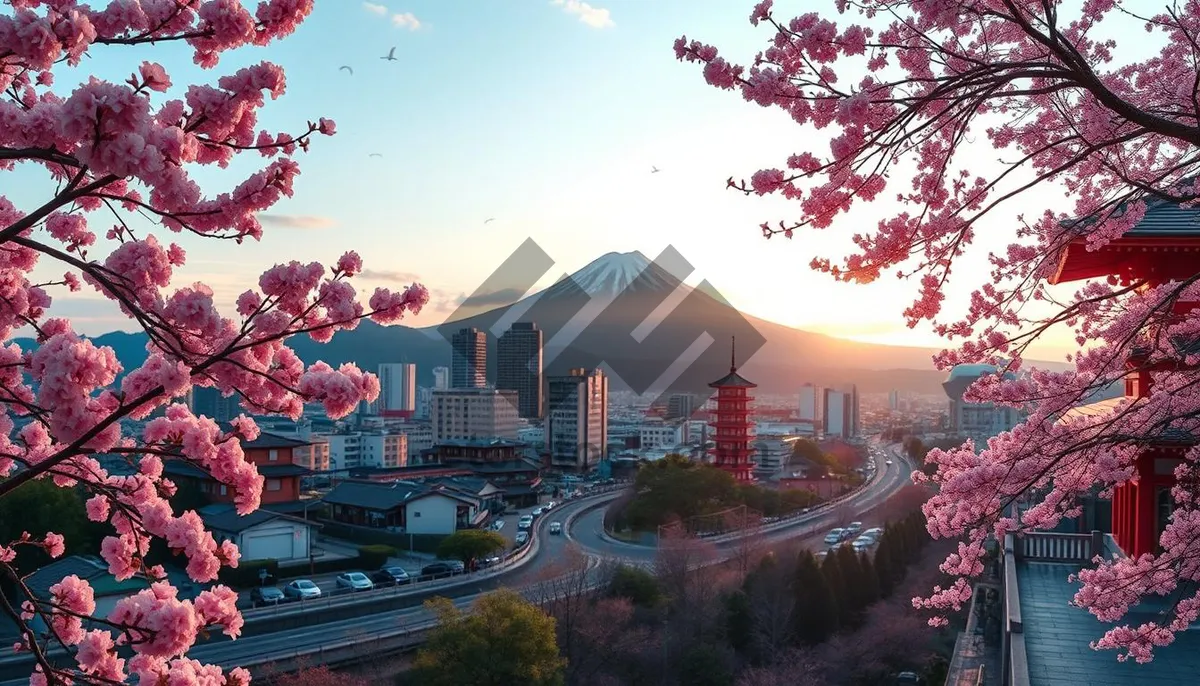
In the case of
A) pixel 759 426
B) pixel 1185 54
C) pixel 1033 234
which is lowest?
pixel 759 426

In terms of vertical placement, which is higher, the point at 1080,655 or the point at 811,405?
the point at 1080,655

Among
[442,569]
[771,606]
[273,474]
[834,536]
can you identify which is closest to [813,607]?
[771,606]

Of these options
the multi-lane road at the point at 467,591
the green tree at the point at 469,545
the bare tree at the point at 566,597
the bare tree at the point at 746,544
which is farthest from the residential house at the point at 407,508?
the bare tree at the point at 566,597

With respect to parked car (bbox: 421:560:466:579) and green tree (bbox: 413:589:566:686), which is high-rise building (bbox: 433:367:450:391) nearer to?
parked car (bbox: 421:560:466:579)

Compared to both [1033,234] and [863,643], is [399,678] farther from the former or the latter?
[1033,234]

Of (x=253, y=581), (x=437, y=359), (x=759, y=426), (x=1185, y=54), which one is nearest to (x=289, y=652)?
(x=253, y=581)

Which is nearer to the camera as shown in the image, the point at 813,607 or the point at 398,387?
the point at 813,607

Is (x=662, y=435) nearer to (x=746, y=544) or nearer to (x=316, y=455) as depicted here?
(x=316, y=455)
